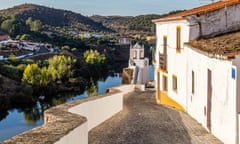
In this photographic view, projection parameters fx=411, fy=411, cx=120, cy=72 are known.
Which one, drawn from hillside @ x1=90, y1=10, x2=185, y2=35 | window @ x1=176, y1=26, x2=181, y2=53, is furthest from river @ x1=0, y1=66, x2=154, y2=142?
hillside @ x1=90, y1=10, x2=185, y2=35

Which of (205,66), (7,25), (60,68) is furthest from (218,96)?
(7,25)

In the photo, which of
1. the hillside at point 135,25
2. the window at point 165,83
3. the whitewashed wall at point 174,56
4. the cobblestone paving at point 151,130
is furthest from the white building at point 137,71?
the hillside at point 135,25

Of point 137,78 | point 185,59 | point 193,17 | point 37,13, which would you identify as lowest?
point 137,78

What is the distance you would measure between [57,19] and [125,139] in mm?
154016

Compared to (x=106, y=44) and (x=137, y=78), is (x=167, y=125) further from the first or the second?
(x=106, y=44)

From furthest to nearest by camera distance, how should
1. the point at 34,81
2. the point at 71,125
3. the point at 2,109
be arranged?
1. the point at 34,81
2. the point at 2,109
3. the point at 71,125

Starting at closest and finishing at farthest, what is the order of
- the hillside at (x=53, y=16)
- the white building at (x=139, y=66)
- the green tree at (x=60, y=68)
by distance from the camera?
the white building at (x=139, y=66)
the green tree at (x=60, y=68)
the hillside at (x=53, y=16)

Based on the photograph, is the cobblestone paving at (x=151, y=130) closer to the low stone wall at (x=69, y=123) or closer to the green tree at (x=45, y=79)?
the low stone wall at (x=69, y=123)

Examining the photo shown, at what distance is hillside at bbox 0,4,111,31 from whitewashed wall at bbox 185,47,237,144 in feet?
454

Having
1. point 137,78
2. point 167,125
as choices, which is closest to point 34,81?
point 137,78

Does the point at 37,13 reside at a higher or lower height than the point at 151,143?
higher

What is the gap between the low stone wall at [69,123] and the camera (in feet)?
21.3

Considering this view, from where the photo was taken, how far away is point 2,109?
4288 cm

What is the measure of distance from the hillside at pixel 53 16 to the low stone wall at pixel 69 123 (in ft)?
454
